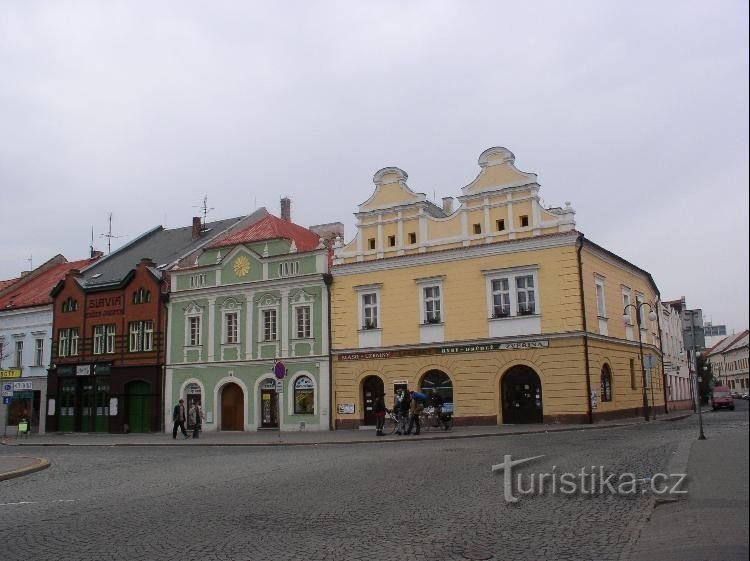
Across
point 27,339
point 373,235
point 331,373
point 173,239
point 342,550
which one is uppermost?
point 173,239

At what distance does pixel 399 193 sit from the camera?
34688 mm

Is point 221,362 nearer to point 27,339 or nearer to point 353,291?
point 353,291

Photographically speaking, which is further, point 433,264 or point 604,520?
point 433,264

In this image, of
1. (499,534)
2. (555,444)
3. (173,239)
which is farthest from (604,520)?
(173,239)

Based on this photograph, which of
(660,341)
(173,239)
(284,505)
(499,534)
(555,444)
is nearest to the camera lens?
(499,534)

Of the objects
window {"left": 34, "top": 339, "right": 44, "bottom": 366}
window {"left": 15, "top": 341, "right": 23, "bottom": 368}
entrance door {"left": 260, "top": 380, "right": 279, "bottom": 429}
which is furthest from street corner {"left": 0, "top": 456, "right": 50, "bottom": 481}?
window {"left": 15, "top": 341, "right": 23, "bottom": 368}

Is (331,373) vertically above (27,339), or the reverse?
(27,339)

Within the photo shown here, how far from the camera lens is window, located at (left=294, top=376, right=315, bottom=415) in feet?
117

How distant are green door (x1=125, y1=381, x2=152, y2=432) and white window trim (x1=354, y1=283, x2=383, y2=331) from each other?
557 inches

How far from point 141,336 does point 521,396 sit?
22947 millimetres

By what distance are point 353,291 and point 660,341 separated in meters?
22.3

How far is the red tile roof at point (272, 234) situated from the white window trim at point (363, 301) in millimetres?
4441

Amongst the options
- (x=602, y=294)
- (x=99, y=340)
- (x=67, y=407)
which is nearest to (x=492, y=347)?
(x=602, y=294)

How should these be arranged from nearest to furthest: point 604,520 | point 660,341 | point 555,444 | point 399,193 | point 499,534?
1. point 499,534
2. point 604,520
3. point 555,444
4. point 399,193
5. point 660,341
